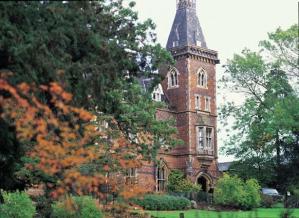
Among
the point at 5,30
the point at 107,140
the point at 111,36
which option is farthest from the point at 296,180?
the point at 5,30

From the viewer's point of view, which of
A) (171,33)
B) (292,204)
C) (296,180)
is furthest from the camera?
(171,33)

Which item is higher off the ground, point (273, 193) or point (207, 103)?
point (207, 103)

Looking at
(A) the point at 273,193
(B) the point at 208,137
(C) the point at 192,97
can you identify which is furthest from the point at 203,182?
(C) the point at 192,97

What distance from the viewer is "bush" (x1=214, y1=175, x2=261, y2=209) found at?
4084 centimetres

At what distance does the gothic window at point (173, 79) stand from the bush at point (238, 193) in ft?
42.5

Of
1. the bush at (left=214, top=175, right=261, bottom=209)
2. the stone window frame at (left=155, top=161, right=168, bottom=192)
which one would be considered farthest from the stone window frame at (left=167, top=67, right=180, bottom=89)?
the bush at (left=214, top=175, right=261, bottom=209)

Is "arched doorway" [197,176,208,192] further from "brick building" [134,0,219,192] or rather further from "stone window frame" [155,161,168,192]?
"stone window frame" [155,161,168,192]

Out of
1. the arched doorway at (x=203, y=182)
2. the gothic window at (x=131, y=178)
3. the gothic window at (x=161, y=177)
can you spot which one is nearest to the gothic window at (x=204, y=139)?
the arched doorway at (x=203, y=182)

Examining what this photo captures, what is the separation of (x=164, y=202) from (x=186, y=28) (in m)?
18.1

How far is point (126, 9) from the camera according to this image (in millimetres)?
22859

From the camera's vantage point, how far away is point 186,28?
174 feet

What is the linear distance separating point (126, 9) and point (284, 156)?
31271 millimetres

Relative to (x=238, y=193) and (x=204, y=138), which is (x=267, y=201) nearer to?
(x=238, y=193)

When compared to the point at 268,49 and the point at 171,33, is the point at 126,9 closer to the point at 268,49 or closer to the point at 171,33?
the point at 268,49
